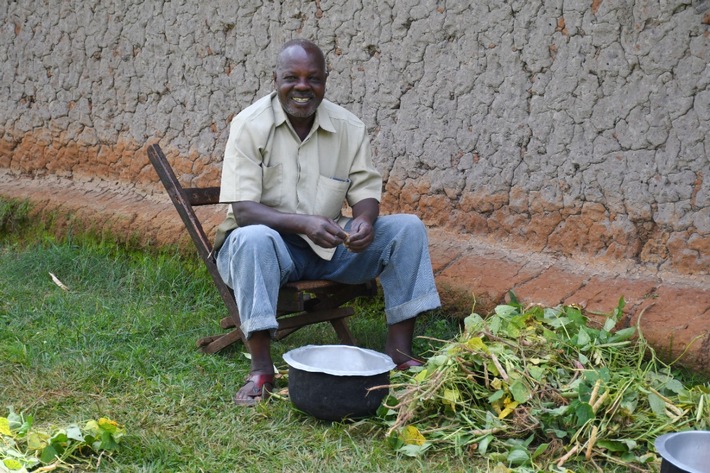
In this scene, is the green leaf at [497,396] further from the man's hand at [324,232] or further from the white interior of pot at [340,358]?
the man's hand at [324,232]

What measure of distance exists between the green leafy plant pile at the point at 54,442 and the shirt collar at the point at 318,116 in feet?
4.72

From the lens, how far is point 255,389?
12.4 feet

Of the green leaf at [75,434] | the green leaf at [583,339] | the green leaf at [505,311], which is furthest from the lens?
the green leaf at [505,311]

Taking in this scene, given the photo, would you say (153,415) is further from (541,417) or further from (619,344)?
(619,344)

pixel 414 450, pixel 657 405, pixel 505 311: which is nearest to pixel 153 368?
pixel 414 450

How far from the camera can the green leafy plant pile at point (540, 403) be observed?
10.7 ft

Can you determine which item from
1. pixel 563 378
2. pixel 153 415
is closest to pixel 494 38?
pixel 563 378

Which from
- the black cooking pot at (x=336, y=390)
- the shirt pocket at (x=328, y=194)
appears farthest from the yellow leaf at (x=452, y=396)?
the shirt pocket at (x=328, y=194)

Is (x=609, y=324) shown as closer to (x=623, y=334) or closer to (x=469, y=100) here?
(x=623, y=334)

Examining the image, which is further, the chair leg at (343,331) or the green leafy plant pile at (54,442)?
the chair leg at (343,331)

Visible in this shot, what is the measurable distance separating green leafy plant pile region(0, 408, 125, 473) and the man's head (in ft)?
4.87

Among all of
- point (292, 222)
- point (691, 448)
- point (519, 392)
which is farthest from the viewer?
point (292, 222)

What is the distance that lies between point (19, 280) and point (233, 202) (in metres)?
2.10

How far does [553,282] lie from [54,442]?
2.26 meters
